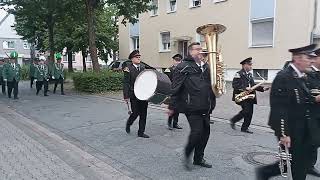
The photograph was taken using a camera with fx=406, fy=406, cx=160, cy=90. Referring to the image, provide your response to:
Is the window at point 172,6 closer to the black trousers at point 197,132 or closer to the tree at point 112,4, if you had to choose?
the tree at point 112,4

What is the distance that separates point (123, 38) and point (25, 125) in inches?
1069

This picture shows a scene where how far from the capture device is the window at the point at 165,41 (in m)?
30.1

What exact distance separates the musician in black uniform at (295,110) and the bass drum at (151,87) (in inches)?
147

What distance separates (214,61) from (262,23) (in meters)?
16.9

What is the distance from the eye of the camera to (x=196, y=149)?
612 centimetres

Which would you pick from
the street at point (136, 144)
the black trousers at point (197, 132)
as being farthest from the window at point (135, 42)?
the black trousers at point (197, 132)

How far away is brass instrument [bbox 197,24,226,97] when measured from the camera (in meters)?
5.90

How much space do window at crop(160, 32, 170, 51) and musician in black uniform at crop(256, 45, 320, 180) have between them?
2571cm

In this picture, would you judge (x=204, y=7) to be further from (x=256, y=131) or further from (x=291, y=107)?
(x=291, y=107)


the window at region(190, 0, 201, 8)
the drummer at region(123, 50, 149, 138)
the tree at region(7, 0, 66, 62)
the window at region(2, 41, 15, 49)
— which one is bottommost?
the drummer at region(123, 50, 149, 138)

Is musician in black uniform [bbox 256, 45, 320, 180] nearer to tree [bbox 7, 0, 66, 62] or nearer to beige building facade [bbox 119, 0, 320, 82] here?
beige building facade [bbox 119, 0, 320, 82]

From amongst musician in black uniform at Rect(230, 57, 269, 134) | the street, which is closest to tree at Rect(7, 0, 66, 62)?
the street

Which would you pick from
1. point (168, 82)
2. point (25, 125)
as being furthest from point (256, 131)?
point (25, 125)

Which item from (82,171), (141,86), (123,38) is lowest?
(82,171)
